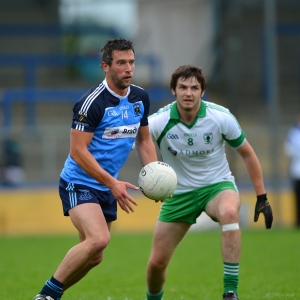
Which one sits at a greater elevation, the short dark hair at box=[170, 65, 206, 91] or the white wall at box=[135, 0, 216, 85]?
the white wall at box=[135, 0, 216, 85]

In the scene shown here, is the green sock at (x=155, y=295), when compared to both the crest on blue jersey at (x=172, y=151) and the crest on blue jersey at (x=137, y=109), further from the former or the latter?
the crest on blue jersey at (x=137, y=109)

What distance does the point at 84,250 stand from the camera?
235 inches

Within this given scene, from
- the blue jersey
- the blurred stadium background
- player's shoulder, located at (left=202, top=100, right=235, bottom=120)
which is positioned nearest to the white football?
the blue jersey

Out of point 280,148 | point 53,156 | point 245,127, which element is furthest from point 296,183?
point 53,156

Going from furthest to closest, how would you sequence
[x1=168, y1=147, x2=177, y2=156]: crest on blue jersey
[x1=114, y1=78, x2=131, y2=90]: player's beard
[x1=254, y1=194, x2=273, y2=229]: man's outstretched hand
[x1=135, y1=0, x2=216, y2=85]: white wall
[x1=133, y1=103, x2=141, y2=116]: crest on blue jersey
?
[x1=135, y1=0, x2=216, y2=85]: white wall < [x1=168, y1=147, x2=177, y2=156]: crest on blue jersey < [x1=254, y1=194, x2=273, y2=229]: man's outstretched hand < [x1=133, y1=103, x2=141, y2=116]: crest on blue jersey < [x1=114, y1=78, x2=131, y2=90]: player's beard

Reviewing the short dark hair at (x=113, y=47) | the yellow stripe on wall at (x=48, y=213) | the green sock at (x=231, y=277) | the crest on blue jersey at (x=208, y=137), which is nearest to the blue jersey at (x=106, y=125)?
the short dark hair at (x=113, y=47)

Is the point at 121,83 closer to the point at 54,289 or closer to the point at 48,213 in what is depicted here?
the point at 54,289

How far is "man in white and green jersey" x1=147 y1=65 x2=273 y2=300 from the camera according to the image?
6.90m

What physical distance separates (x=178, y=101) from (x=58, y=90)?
15130 mm

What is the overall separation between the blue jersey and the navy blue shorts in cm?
5

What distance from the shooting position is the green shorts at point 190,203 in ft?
22.9

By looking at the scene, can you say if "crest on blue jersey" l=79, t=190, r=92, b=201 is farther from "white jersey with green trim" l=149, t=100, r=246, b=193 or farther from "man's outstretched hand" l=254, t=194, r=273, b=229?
"man's outstretched hand" l=254, t=194, r=273, b=229

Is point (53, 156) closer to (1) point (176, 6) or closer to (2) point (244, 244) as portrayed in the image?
(2) point (244, 244)

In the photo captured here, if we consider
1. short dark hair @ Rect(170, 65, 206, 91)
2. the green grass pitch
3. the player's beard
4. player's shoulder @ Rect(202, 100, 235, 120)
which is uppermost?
short dark hair @ Rect(170, 65, 206, 91)
